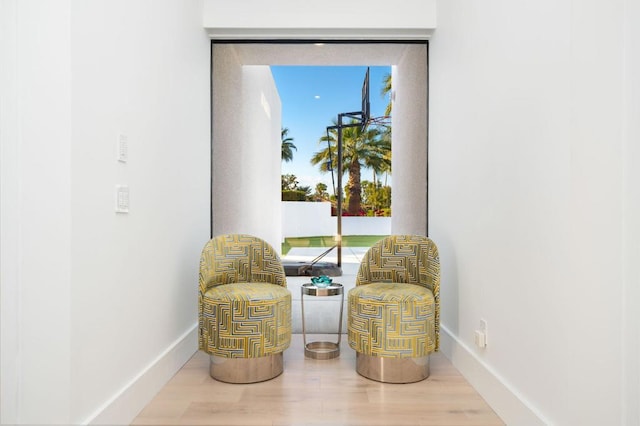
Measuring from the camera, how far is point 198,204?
3.71 metres

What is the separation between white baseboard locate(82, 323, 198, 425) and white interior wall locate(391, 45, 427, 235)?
75.8 inches

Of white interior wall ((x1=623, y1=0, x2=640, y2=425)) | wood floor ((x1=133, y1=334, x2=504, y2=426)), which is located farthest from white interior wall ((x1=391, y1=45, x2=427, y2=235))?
white interior wall ((x1=623, y1=0, x2=640, y2=425))

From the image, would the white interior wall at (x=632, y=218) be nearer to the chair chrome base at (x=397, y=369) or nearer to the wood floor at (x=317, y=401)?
the wood floor at (x=317, y=401)

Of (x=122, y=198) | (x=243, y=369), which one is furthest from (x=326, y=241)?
(x=122, y=198)

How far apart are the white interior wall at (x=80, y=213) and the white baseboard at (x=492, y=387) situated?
6.02 ft

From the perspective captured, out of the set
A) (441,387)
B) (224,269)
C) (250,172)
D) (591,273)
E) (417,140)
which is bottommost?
(441,387)

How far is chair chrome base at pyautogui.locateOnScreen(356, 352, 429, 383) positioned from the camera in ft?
9.51

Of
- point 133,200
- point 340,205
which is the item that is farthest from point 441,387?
point 133,200

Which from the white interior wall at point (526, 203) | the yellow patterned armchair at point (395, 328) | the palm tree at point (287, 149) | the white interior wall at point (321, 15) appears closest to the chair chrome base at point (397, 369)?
the yellow patterned armchair at point (395, 328)

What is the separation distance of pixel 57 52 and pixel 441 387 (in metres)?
2.59

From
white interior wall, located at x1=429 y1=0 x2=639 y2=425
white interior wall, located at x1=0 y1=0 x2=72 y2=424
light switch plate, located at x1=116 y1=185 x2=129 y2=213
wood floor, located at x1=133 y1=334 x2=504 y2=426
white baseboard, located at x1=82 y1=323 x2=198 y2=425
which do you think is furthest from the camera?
wood floor, located at x1=133 y1=334 x2=504 y2=426

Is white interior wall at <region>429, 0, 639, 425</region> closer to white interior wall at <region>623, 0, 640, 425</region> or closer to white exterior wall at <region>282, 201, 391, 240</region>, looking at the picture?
white interior wall at <region>623, 0, 640, 425</region>

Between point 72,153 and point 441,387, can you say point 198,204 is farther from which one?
point 441,387

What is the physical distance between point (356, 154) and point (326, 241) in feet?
2.57
